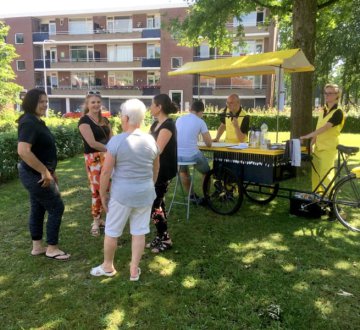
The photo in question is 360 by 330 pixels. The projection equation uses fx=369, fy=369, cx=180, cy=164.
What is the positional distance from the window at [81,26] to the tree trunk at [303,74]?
115ft

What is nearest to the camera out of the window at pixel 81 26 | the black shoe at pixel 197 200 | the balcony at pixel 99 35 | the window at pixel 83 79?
the black shoe at pixel 197 200

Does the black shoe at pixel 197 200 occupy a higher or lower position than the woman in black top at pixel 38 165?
lower

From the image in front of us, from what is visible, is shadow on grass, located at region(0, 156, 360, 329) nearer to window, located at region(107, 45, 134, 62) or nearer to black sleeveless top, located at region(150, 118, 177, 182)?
black sleeveless top, located at region(150, 118, 177, 182)

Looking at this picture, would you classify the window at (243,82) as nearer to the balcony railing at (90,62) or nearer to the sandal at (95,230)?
the balcony railing at (90,62)

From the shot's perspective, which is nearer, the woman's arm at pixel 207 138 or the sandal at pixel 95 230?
the sandal at pixel 95 230

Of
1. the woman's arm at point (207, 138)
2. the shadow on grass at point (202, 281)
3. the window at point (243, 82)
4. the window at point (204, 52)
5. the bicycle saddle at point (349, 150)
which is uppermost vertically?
the window at point (204, 52)

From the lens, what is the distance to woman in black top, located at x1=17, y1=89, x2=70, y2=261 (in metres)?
3.58

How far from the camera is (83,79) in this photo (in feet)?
130

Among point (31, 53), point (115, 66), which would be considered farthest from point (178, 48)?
point (31, 53)

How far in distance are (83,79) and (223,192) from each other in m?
37.0

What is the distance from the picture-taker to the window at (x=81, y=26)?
3884 cm

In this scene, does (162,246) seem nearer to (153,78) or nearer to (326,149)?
(326,149)

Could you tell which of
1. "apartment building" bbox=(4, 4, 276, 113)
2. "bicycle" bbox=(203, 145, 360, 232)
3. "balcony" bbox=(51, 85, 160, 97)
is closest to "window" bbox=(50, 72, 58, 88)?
"apartment building" bbox=(4, 4, 276, 113)

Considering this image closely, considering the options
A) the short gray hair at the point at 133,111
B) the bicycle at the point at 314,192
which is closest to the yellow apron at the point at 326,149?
the bicycle at the point at 314,192
